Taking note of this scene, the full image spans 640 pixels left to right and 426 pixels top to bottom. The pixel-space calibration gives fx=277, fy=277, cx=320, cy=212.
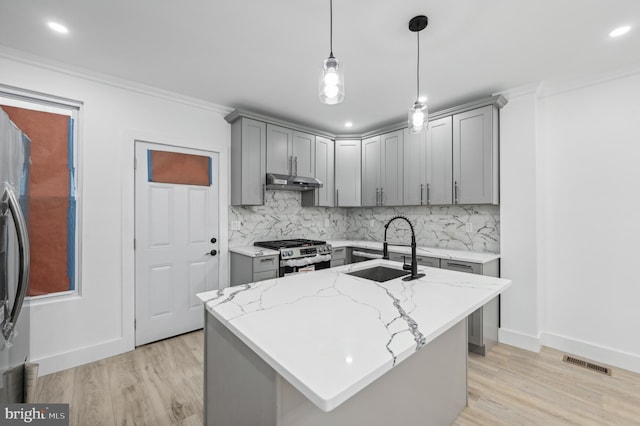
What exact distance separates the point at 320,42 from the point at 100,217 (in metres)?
2.49

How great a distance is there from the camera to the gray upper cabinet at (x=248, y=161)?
10.7 ft

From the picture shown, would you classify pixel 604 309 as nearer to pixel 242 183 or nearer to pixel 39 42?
pixel 242 183

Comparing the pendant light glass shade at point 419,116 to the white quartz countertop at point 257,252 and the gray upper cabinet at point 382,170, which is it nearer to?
the gray upper cabinet at point 382,170

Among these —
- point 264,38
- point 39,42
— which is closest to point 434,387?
point 264,38

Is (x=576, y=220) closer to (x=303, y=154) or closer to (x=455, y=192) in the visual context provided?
(x=455, y=192)

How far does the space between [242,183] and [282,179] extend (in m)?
0.48

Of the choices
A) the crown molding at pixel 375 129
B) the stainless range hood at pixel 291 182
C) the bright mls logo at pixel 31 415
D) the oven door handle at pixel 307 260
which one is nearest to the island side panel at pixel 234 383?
the bright mls logo at pixel 31 415

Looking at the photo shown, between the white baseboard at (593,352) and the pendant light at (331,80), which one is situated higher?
the pendant light at (331,80)

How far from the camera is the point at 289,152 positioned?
11.9 ft

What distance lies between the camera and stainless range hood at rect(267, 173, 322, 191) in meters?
3.37

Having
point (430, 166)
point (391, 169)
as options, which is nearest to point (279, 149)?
point (391, 169)

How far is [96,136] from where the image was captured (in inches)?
101

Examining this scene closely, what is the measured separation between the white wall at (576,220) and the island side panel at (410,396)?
1.56 m

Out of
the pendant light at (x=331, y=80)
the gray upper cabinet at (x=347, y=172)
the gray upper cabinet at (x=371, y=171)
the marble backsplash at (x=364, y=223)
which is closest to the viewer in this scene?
the pendant light at (x=331, y=80)
